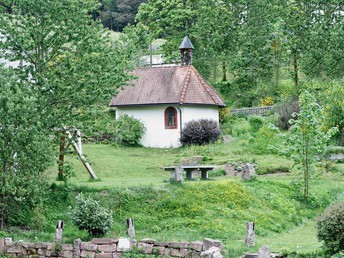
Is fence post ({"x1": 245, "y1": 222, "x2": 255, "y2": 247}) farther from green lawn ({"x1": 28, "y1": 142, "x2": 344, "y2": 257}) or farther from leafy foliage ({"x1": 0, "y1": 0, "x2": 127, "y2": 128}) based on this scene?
leafy foliage ({"x1": 0, "y1": 0, "x2": 127, "y2": 128})

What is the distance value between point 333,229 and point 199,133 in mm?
24579

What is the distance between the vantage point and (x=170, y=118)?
145ft

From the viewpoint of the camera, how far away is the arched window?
144 feet

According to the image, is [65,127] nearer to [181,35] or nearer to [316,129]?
[316,129]

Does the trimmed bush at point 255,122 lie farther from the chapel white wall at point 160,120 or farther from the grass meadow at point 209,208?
the grass meadow at point 209,208

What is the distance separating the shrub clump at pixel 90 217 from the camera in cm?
2006

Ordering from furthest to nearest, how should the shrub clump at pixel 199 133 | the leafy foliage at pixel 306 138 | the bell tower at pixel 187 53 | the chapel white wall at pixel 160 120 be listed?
the bell tower at pixel 187 53 → the chapel white wall at pixel 160 120 → the shrub clump at pixel 199 133 → the leafy foliage at pixel 306 138

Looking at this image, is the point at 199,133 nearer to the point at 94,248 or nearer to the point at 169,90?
the point at 169,90

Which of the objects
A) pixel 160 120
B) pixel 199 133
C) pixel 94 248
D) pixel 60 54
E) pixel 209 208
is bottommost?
pixel 94 248

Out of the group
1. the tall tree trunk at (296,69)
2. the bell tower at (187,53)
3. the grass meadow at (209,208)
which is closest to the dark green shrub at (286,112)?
the bell tower at (187,53)

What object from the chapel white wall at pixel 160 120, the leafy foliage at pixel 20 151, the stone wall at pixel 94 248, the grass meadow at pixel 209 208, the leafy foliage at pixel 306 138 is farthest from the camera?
the chapel white wall at pixel 160 120

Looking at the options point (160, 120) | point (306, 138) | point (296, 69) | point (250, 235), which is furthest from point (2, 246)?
point (296, 69)

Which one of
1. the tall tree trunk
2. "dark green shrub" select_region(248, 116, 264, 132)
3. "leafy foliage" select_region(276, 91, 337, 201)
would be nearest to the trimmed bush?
"dark green shrub" select_region(248, 116, 264, 132)

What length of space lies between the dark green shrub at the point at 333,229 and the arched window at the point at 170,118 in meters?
26.4
